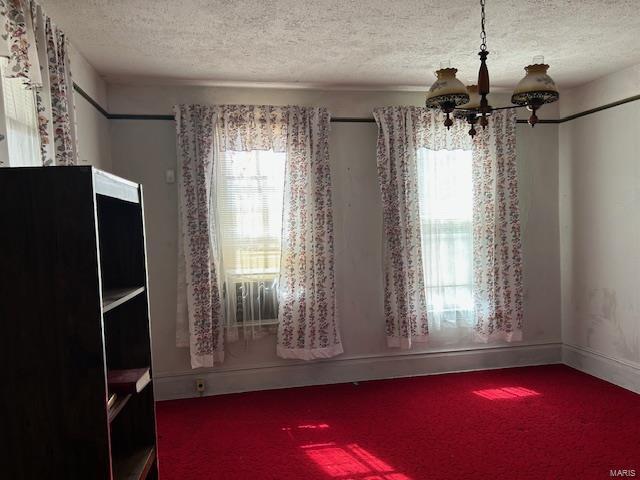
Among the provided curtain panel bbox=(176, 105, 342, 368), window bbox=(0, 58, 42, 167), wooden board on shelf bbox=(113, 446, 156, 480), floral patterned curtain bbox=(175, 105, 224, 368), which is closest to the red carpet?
curtain panel bbox=(176, 105, 342, 368)

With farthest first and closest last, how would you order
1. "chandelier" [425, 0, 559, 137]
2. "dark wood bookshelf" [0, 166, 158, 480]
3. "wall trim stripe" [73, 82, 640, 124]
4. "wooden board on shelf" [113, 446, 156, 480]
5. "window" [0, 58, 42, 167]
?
1. "wall trim stripe" [73, 82, 640, 124]
2. "chandelier" [425, 0, 559, 137]
3. "window" [0, 58, 42, 167]
4. "wooden board on shelf" [113, 446, 156, 480]
5. "dark wood bookshelf" [0, 166, 158, 480]

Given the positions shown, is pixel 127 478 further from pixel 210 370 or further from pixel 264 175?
pixel 264 175

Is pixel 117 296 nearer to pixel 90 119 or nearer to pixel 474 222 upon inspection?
pixel 90 119

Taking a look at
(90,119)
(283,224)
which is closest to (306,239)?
(283,224)

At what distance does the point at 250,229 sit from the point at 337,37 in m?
1.61

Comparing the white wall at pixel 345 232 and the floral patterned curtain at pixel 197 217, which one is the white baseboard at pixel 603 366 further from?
the floral patterned curtain at pixel 197 217

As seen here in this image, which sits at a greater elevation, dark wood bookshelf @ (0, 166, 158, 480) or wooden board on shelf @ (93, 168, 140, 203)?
wooden board on shelf @ (93, 168, 140, 203)

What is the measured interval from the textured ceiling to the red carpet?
8.26 feet

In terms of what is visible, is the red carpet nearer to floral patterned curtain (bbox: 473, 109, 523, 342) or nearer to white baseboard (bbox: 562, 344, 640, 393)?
white baseboard (bbox: 562, 344, 640, 393)

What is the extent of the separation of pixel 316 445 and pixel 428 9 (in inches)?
104

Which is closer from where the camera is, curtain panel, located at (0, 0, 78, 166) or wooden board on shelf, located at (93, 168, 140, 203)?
wooden board on shelf, located at (93, 168, 140, 203)

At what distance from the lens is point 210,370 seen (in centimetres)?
363

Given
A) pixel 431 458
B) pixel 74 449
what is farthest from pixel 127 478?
pixel 431 458

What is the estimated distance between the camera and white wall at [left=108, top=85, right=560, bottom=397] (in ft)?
11.5
